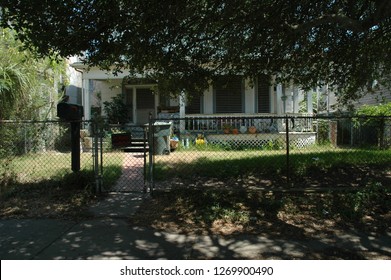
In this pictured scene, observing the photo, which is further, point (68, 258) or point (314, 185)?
point (314, 185)

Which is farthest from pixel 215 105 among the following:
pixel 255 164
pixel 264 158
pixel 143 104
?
pixel 255 164

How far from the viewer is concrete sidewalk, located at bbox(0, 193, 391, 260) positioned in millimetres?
4746

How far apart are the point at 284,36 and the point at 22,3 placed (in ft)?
15.1

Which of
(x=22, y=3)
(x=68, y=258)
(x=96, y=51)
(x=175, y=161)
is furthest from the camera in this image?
(x=175, y=161)

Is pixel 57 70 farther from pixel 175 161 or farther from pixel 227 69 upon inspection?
pixel 227 69

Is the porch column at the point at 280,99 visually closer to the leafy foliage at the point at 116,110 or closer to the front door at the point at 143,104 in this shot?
the front door at the point at 143,104

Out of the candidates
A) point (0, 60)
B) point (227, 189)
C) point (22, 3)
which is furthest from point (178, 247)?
point (0, 60)

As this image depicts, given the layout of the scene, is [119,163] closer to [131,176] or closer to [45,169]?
[131,176]

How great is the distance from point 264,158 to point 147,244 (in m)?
6.66

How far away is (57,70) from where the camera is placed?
14.4m

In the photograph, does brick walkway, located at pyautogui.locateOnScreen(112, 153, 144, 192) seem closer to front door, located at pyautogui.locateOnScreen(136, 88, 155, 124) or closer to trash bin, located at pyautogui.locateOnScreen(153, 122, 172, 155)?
trash bin, located at pyautogui.locateOnScreen(153, 122, 172, 155)

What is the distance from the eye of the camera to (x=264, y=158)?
444 inches

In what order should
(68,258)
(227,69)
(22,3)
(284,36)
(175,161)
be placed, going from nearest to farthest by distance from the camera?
(68,258) < (22,3) < (284,36) < (227,69) < (175,161)

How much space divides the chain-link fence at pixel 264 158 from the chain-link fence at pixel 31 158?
2.16 meters
